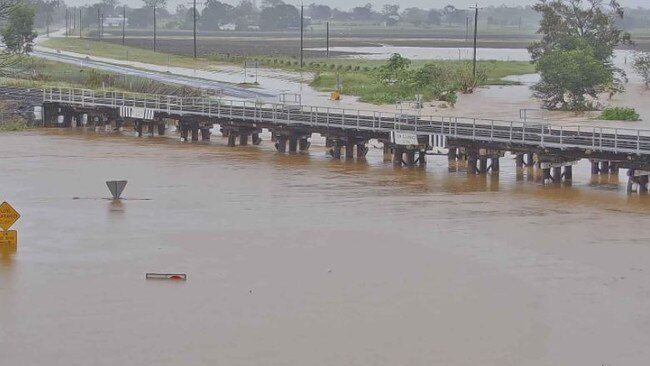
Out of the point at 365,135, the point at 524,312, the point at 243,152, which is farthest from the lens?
the point at 243,152

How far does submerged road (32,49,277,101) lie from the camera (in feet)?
256

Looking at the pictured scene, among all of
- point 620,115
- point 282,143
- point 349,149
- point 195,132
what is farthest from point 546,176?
point 620,115

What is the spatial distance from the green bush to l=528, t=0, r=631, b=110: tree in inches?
174

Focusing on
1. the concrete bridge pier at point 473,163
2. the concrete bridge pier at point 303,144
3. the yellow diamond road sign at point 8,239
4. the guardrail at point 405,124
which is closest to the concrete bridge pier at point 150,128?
the guardrail at point 405,124

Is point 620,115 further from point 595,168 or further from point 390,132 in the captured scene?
point 390,132

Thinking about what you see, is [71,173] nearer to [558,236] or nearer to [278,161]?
[278,161]

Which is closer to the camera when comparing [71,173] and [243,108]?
[71,173]

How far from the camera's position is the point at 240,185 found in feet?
150

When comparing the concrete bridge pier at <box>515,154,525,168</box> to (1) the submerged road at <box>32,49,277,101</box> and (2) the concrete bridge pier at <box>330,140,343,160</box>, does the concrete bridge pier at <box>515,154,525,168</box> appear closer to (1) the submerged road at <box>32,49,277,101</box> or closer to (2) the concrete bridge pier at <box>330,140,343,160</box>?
(2) the concrete bridge pier at <box>330,140,343,160</box>

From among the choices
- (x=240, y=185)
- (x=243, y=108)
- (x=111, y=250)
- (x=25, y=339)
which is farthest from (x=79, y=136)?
(x=25, y=339)

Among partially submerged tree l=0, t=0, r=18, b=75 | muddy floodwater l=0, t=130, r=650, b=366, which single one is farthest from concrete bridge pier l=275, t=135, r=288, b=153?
partially submerged tree l=0, t=0, r=18, b=75

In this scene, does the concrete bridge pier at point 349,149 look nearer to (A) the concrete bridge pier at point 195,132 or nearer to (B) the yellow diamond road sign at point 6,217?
(A) the concrete bridge pier at point 195,132

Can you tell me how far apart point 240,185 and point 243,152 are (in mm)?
10056

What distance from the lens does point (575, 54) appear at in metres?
72.9
